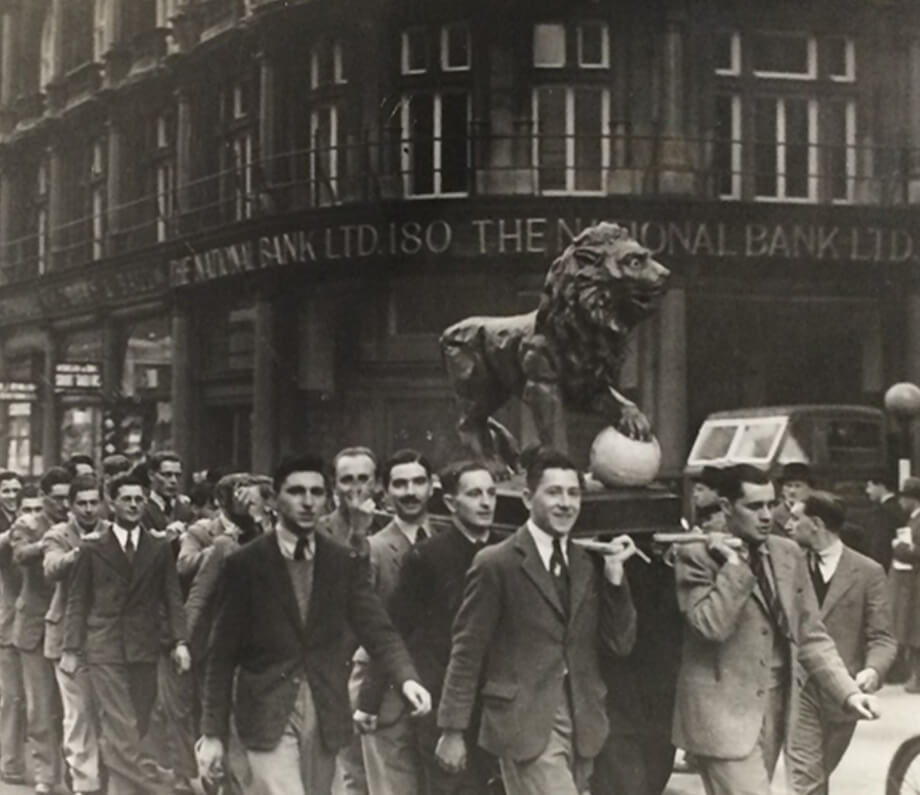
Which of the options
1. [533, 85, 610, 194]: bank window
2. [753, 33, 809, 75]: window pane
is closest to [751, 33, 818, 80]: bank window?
[753, 33, 809, 75]: window pane

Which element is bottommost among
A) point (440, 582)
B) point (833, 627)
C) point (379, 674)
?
point (379, 674)

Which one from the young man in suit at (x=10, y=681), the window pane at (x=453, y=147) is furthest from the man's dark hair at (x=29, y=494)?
the window pane at (x=453, y=147)

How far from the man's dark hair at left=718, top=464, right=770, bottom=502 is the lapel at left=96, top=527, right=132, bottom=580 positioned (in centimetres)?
317

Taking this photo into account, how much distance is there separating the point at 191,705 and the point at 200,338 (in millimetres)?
9865

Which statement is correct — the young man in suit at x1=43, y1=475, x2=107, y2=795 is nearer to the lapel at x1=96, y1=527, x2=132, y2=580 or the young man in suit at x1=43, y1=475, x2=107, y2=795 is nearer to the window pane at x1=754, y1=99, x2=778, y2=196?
the lapel at x1=96, y1=527, x2=132, y2=580

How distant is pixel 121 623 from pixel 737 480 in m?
3.31

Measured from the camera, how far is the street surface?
7535 millimetres

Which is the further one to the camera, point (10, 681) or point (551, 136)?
point (551, 136)

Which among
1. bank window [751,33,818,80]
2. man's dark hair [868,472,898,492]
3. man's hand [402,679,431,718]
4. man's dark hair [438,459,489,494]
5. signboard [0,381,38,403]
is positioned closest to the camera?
man's hand [402,679,431,718]

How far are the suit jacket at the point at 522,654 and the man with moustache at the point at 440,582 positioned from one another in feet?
1.88

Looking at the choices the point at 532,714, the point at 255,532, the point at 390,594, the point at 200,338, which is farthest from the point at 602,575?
the point at 200,338

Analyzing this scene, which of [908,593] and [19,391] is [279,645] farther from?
[19,391]

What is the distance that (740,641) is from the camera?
16.6ft

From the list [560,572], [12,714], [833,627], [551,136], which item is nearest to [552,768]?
[560,572]
